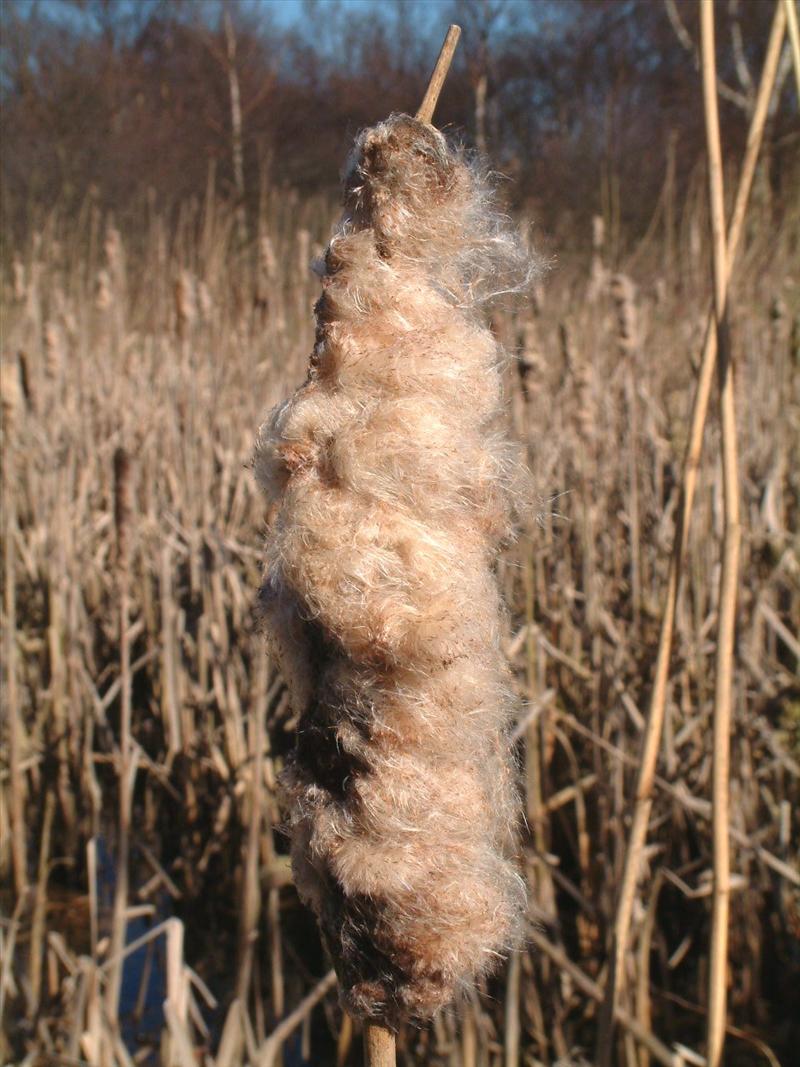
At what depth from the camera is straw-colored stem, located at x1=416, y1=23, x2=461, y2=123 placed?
0.51 metres

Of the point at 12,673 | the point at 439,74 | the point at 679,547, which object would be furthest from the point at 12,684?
the point at 439,74

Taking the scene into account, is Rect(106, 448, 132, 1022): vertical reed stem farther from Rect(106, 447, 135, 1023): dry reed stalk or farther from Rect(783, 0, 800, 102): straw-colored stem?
Rect(783, 0, 800, 102): straw-colored stem

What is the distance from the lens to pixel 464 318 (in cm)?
57

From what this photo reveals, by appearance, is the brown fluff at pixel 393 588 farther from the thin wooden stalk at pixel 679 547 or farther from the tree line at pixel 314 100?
the tree line at pixel 314 100

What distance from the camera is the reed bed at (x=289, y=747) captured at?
1.59 meters

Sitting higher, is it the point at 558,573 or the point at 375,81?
the point at 375,81

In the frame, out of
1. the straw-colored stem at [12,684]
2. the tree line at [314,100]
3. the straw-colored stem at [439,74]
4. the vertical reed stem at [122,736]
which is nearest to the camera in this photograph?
the straw-colored stem at [439,74]

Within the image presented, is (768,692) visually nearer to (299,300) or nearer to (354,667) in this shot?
(354,667)

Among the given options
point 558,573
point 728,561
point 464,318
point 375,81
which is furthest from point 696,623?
point 375,81

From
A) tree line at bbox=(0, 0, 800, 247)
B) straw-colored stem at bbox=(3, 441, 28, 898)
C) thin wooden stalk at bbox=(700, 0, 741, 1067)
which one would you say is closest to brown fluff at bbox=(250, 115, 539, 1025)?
thin wooden stalk at bbox=(700, 0, 741, 1067)

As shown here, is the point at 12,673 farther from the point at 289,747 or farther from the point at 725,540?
the point at 725,540

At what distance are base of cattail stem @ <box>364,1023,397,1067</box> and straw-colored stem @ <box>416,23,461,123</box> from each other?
0.46 meters

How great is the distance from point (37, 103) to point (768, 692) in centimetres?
597

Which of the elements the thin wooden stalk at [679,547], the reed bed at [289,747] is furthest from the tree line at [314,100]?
the thin wooden stalk at [679,547]
